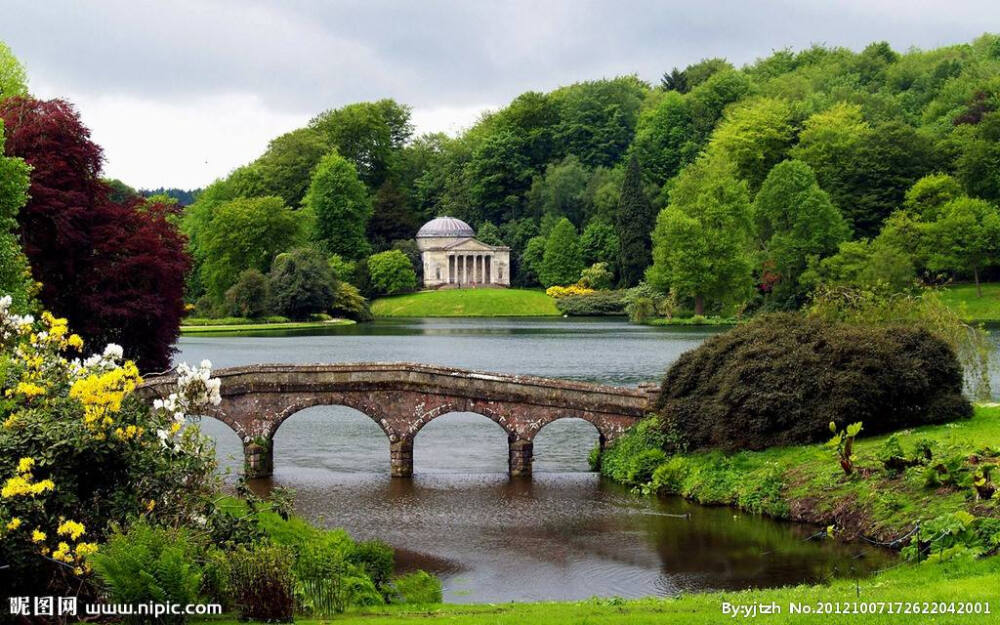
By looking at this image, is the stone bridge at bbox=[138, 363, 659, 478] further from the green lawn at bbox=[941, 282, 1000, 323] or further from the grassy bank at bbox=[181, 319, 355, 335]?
the grassy bank at bbox=[181, 319, 355, 335]

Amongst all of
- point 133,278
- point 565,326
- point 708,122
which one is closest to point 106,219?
point 133,278

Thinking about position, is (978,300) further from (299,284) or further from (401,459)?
(401,459)

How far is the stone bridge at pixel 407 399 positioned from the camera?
35.1 metres

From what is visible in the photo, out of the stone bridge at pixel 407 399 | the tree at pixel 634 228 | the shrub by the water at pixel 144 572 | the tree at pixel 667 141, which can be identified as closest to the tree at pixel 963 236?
the tree at pixel 634 228

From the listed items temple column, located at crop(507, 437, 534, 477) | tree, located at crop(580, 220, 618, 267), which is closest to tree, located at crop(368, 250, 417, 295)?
tree, located at crop(580, 220, 618, 267)

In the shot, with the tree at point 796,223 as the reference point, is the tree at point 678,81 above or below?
above

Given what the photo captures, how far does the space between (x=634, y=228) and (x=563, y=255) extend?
11804mm

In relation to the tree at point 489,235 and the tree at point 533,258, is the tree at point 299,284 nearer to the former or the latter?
the tree at point 533,258

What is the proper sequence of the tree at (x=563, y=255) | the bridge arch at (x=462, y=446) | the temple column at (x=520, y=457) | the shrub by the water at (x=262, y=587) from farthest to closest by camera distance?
the tree at (x=563, y=255), the bridge arch at (x=462, y=446), the temple column at (x=520, y=457), the shrub by the water at (x=262, y=587)

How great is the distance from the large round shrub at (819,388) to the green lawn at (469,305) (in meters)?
86.7

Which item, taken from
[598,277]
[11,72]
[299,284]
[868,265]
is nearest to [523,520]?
[11,72]

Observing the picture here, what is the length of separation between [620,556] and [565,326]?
243 ft

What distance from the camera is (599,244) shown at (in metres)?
125

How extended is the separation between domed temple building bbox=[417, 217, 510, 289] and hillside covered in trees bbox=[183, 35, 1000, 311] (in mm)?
2373
